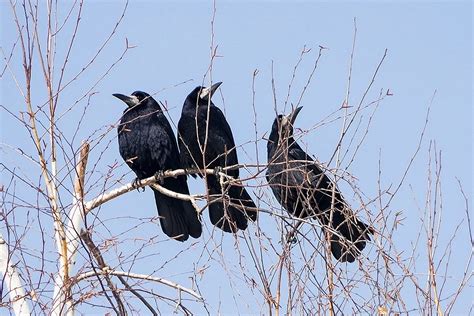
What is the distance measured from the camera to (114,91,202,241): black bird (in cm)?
848

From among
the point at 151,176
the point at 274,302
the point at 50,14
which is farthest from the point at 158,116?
the point at 274,302

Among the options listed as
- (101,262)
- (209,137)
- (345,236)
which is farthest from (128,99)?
(101,262)

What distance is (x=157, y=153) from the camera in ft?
27.7

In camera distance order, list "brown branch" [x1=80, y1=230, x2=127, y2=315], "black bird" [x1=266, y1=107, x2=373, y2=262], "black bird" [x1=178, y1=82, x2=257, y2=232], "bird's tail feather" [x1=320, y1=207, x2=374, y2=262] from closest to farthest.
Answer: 1. "brown branch" [x1=80, y1=230, x2=127, y2=315]
2. "bird's tail feather" [x1=320, y1=207, x2=374, y2=262]
3. "black bird" [x1=266, y1=107, x2=373, y2=262]
4. "black bird" [x1=178, y1=82, x2=257, y2=232]

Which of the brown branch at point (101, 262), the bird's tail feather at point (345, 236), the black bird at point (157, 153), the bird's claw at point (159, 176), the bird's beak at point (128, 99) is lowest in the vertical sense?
the brown branch at point (101, 262)


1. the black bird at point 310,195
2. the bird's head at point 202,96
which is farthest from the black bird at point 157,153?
the black bird at point 310,195

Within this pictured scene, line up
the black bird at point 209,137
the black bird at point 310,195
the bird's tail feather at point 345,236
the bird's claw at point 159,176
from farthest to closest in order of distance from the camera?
the black bird at point 209,137 → the bird's claw at point 159,176 → the black bird at point 310,195 → the bird's tail feather at point 345,236

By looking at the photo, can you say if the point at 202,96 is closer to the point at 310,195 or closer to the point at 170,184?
the point at 170,184

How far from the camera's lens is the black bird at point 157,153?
27.8ft

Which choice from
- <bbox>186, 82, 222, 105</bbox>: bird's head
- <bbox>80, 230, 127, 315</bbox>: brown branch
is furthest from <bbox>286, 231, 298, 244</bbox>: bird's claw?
<bbox>186, 82, 222, 105</bbox>: bird's head

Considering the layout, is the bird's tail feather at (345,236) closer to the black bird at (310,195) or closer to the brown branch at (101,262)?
the black bird at (310,195)

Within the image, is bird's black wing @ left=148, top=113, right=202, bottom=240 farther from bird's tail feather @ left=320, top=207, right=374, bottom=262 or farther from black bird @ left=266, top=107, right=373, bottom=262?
bird's tail feather @ left=320, top=207, right=374, bottom=262

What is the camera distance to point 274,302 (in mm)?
4672

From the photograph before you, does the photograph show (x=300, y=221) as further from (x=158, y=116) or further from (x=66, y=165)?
(x=158, y=116)
